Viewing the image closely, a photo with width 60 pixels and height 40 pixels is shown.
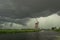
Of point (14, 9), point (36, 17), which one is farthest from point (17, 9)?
point (36, 17)

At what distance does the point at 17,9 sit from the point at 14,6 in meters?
0.29

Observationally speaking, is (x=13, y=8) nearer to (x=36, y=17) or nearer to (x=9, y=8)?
(x=9, y=8)

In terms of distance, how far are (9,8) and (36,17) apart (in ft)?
4.81

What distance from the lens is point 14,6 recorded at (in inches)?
273

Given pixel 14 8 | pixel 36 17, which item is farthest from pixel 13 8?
pixel 36 17

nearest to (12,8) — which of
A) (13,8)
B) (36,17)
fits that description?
(13,8)

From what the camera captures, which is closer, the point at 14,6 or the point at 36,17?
the point at 14,6

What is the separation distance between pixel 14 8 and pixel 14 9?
96 mm

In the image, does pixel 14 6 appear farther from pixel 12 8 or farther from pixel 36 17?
pixel 36 17

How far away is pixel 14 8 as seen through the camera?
7051 millimetres

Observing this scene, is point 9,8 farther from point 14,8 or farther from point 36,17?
point 36,17

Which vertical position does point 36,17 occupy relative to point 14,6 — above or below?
below

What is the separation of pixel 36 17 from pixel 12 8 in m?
1.34

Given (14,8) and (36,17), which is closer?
(14,8)
